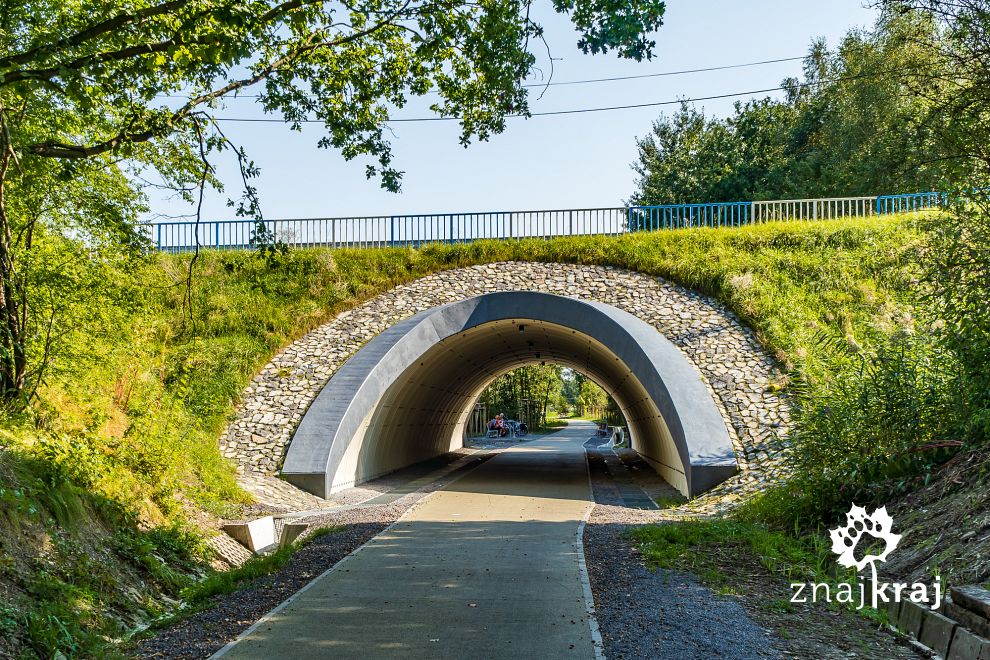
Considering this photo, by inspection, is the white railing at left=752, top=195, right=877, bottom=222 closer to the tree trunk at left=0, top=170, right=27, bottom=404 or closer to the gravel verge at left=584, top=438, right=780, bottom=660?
the gravel verge at left=584, top=438, right=780, bottom=660

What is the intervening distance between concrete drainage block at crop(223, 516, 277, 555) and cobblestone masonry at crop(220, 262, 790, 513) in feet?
4.61

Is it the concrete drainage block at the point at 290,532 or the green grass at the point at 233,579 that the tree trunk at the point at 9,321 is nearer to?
the green grass at the point at 233,579

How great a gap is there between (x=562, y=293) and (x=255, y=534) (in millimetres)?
10258

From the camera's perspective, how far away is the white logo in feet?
19.4

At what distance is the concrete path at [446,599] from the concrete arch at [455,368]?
11.7ft

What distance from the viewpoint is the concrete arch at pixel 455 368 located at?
13.8 metres

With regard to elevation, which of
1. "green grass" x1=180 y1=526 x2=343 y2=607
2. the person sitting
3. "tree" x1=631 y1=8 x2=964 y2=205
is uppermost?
"tree" x1=631 y1=8 x2=964 y2=205

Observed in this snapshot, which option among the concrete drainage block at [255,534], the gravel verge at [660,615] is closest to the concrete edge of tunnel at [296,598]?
the gravel verge at [660,615]

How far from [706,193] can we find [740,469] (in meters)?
30.4

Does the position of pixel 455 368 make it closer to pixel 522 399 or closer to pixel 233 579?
pixel 233 579

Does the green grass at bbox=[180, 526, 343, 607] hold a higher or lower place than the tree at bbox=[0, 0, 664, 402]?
lower

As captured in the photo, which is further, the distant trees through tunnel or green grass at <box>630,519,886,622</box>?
the distant trees through tunnel

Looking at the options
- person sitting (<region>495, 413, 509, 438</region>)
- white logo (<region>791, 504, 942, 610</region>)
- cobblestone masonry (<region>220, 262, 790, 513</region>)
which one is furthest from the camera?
person sitting (<region>495, 413, 509, 438</region>)

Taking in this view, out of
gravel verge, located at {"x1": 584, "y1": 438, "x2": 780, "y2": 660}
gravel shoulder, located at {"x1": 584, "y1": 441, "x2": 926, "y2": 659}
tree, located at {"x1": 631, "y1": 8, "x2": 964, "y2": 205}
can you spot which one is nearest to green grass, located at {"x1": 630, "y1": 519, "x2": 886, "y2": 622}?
gravel shoulder, located at {"x1": 584, "y1": 441, "x2": 926, "y2": 659}
